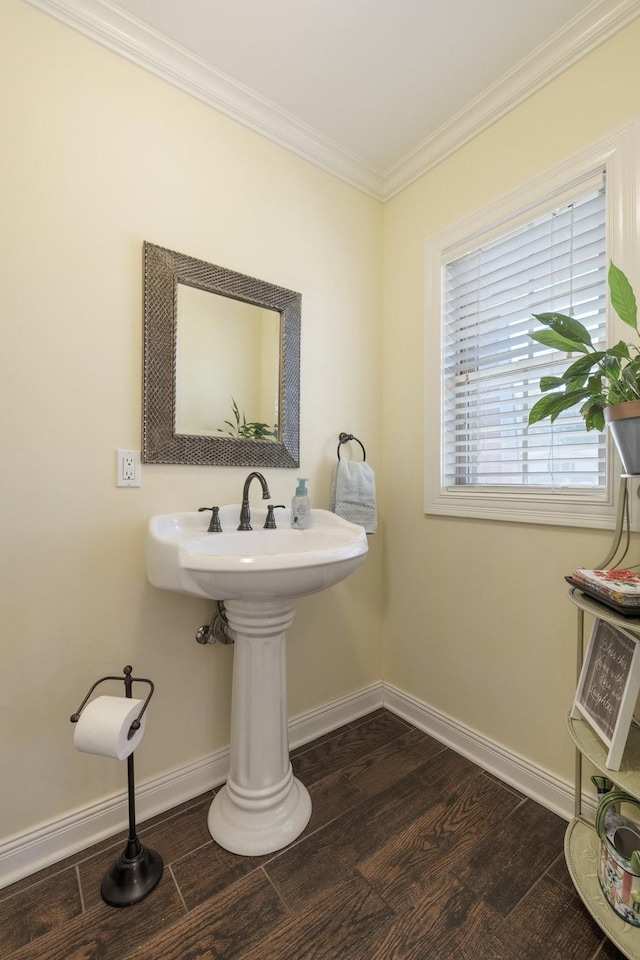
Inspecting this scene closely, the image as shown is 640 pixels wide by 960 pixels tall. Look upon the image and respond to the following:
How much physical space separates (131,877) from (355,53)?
8.39 ft

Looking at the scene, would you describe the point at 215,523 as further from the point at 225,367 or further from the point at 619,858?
the point at 619,858

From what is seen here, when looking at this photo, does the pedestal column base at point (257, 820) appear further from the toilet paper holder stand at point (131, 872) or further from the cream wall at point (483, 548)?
the cream wall at point (483, 548)

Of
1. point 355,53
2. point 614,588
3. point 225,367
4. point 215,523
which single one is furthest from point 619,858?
point 355,53

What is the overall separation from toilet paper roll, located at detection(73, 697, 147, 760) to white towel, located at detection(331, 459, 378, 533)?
98 cm

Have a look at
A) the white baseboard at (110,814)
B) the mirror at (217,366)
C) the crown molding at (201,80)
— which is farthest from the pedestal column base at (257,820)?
the crown molding at (201,80)

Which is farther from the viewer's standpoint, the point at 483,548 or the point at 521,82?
the point at 483,548

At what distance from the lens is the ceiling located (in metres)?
1.27

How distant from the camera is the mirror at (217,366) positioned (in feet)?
4.51

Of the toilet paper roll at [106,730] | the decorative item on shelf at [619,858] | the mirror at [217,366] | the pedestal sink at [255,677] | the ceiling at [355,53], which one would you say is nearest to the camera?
the decorative item on shelf at [619,858]

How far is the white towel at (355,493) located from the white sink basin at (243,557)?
196 millimetres

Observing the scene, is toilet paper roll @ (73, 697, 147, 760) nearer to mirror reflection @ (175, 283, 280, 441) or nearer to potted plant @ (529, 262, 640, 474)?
mirror reflection @ (175, 283, 280, 441)

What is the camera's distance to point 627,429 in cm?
95

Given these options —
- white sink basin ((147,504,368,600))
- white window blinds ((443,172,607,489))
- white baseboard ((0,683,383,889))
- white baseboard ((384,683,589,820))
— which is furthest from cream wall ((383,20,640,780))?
white baseboard ((0,683,383,889))

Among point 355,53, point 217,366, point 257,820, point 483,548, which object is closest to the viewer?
point 257,820
